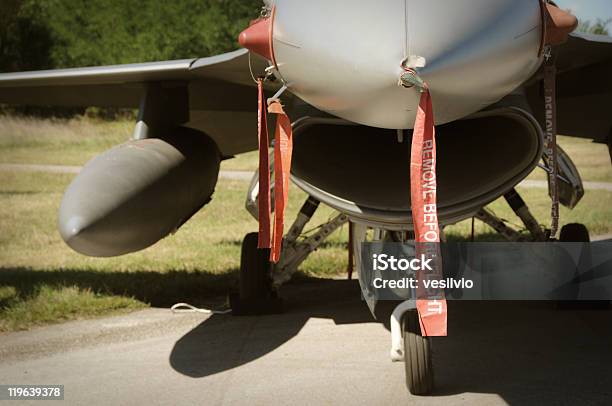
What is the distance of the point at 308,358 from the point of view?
211 inches

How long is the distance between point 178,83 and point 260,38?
3.07 meters

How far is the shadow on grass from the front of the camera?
755 cm

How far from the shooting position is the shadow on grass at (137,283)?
7547 mm

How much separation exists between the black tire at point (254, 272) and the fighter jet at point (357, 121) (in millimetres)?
12

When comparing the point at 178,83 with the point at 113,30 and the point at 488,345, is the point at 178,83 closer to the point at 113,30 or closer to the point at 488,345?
the point at 488,345

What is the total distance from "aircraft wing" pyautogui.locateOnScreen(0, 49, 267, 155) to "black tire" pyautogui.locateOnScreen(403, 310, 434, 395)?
202 cm

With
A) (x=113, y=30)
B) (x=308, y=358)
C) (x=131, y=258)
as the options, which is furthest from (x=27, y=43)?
(x=308, y=358)

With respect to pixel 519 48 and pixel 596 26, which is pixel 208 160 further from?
pixel 519 48

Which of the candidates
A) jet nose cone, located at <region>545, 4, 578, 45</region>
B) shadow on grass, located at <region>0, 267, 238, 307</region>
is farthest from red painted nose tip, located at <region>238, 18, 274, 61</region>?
shadow on grass, located at <region>0, 267, 238, 307</region>

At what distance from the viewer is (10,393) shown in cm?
465

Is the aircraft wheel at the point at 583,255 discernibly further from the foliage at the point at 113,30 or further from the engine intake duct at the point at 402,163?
the foliage at the point at 113,30

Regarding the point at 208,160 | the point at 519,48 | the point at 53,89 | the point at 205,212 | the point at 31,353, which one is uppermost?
the point at 519,48

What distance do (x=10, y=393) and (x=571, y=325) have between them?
4.16 m

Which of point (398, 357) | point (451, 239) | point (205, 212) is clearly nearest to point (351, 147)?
point (398, 357)
